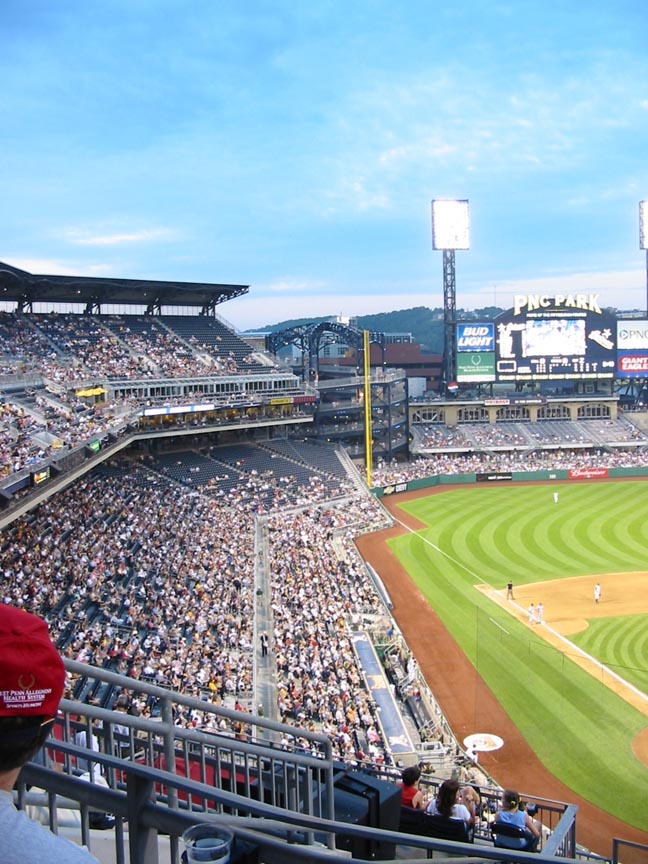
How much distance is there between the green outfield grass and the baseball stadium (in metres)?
0.09

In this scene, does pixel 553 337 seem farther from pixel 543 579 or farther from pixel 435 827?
pixel 435 827

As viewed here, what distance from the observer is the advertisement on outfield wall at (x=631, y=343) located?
62.4 metres

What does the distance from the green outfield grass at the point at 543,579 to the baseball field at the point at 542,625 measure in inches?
1.7

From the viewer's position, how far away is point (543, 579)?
3203cm

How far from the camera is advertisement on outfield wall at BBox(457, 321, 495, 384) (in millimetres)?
61312

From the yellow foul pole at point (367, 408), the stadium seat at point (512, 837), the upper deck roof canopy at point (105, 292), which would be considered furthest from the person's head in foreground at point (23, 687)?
the yellow foul pole at point (367, 408)

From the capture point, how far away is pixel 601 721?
60.1 feet

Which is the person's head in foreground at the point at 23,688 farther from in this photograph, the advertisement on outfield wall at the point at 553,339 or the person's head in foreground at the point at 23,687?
the advertisement on outfield wall at the point at 553,339

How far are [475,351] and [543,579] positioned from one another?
32.2 meters

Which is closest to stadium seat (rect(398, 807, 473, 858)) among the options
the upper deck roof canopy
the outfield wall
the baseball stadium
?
the baseball stadium

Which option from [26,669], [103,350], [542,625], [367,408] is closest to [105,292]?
[103,350]

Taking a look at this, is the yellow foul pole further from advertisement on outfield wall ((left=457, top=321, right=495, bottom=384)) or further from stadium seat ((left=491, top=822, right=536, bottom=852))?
stadium seat ((left=491, top=822, right=536, bottom=852))

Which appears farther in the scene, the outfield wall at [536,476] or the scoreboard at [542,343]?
the scoreboard at [542,343]

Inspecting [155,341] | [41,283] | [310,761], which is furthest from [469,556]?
A: [310,761]
